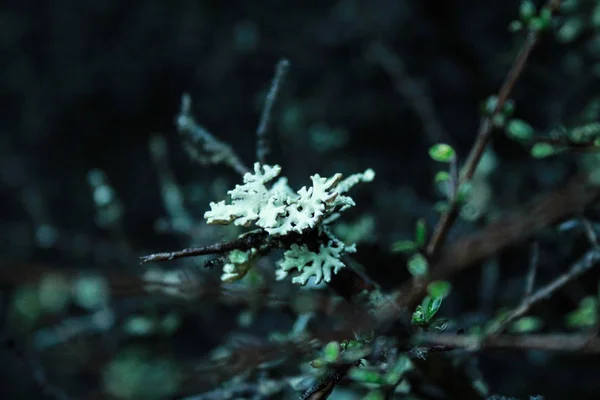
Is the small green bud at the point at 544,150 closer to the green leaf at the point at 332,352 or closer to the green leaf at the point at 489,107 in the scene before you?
the green leaf at the point at 489,107

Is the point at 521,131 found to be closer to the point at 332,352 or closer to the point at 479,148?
the point at 479,148

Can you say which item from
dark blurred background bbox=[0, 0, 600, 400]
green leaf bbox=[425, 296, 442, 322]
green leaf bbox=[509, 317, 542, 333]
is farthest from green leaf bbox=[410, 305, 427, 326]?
dark blurred background bbox=[0, 0, 600, 400]

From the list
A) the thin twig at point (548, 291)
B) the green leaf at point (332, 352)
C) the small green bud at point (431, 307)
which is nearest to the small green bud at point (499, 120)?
the thin twig at point (548, 291)

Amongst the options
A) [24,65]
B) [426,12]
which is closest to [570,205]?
[426,12]

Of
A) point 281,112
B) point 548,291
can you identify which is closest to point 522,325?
point 548,291

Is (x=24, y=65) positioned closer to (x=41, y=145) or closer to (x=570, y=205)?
(x=41, y=145)

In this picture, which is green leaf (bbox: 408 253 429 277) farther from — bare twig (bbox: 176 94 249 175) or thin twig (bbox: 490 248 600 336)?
bare twig (bbox: 176 94 249 175)
